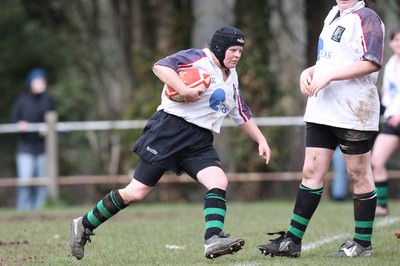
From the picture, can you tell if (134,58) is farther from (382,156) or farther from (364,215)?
(364,215)

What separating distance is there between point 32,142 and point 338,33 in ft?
30.4

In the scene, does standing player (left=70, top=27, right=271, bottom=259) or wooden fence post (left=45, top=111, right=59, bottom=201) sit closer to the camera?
standing player (left=70, top=27, right=271, bottom=259)

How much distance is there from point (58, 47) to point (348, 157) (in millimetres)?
16283

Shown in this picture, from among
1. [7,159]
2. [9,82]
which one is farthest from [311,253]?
[9,82]

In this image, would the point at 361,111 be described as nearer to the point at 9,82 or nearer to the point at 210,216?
the point at 210,216

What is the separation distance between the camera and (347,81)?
6.52m

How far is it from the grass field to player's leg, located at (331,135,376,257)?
0.13 m

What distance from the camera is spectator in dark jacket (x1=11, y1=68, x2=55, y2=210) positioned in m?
14.8

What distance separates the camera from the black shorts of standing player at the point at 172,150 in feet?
21.6

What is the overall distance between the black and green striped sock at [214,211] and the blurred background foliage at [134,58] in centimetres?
930

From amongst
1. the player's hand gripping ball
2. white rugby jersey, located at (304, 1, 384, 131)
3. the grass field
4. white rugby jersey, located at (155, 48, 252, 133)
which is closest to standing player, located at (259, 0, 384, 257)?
white rugby jersey, located at (304, 1, 384, 131)

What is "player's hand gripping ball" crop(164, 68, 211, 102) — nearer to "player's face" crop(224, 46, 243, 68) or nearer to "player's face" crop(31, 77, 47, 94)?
"player's face" crop(224, 46, 243, 68)

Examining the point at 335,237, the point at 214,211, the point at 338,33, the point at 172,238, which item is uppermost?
the point at 338,33

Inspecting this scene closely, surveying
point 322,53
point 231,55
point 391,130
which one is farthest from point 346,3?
point 391,130
